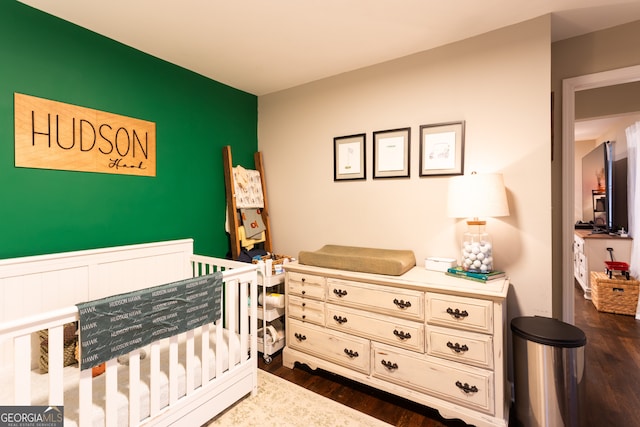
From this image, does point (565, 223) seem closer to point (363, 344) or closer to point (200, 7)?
point (363, 344)

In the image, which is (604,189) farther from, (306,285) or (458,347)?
(306,285)

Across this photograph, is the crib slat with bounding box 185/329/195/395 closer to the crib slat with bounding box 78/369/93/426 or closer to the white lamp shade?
the crib slat with bounding box 78/369/93/426

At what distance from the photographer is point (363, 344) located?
2.00 meters

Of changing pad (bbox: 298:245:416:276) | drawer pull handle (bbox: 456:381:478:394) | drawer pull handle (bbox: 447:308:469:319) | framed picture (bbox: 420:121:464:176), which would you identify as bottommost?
drawer pull handle (bbox: 456:381:478:394)

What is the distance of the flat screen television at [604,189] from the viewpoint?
3.84 m

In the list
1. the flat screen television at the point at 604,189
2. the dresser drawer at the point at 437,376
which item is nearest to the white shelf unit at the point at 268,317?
the dresser drawer at the point at 437,376

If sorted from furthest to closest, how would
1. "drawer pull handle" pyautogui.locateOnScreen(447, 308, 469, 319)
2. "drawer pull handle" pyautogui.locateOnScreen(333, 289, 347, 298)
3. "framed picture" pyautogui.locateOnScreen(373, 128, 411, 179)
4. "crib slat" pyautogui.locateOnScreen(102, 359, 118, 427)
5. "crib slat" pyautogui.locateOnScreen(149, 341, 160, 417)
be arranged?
1. "framed picture" pyautogui.locateOnScreen(373, 128, 411, 179)
2. "drawer pull handle" pyautogui.locateOnScreen(333, 289, 347, 298)
3. "drawer pull handle" pyautogui.locateOnScreen(447, 308, 469, 319)
4. "crib slat" pyautogui.locateOnScreen(149, 341, 160, 417)
5. "crib slat" pyautogui.locateOnScreen(102, 359, 118, 427)

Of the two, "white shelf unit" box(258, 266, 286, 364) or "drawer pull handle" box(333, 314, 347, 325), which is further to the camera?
"white shelf unit" box(258, 266, 286, 364)

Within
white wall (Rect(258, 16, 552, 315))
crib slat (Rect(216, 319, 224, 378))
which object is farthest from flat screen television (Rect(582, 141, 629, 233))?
crib slat (Rect(216, 319, 224, 378))

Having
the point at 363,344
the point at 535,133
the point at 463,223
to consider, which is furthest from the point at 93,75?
the point at 535,133

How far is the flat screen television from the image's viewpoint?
384 centimetres

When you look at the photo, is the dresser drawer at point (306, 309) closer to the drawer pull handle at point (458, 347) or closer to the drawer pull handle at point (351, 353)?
the drawer pull handle at point (351, 353)

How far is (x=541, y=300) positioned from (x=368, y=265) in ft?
3.54

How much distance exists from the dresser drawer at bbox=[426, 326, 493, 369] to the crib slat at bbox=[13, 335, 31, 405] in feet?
5.97
